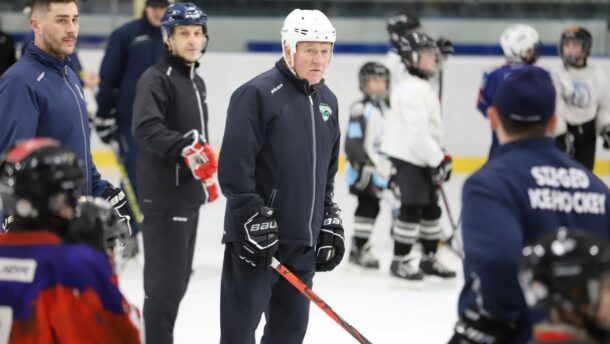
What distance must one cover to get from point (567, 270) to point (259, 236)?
1719 mm

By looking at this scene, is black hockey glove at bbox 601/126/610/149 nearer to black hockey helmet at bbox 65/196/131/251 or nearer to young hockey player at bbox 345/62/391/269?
young hockey player at bbox 345/62/391/269

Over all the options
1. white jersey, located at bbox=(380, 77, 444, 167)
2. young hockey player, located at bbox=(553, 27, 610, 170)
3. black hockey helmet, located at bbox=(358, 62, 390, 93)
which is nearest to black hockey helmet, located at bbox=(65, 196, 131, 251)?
white jersey, located at bbox=(380, 77, 444, 167)

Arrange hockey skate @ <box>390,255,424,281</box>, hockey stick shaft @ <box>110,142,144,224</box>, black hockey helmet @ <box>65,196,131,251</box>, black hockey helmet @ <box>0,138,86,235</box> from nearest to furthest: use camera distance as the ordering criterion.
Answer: black hockey helmet @ <box>0,138,86,235</box> < black hockey helmet @ <box>65,196,131,251</box> < hockey skate @ <box>390,255,424,281</box> < hockey stick shaft @ <box>110,142,144,224</box>

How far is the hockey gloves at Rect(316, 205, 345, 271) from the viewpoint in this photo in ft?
12.4

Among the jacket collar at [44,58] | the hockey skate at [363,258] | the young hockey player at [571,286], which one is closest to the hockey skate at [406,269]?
the hockey skate at [363,258]

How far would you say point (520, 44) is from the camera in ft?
20.0

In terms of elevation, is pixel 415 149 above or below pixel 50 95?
below

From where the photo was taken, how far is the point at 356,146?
6.50 m

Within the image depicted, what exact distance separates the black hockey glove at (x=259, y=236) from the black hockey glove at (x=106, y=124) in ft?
9.41

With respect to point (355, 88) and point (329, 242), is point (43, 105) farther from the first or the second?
point (355, 88)

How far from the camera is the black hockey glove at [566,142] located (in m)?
6.93

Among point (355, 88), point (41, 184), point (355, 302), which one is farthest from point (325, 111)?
point (355, 88)

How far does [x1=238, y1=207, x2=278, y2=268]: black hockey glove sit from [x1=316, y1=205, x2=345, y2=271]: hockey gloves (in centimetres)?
25

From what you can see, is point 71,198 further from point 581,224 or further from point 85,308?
point 581,224
